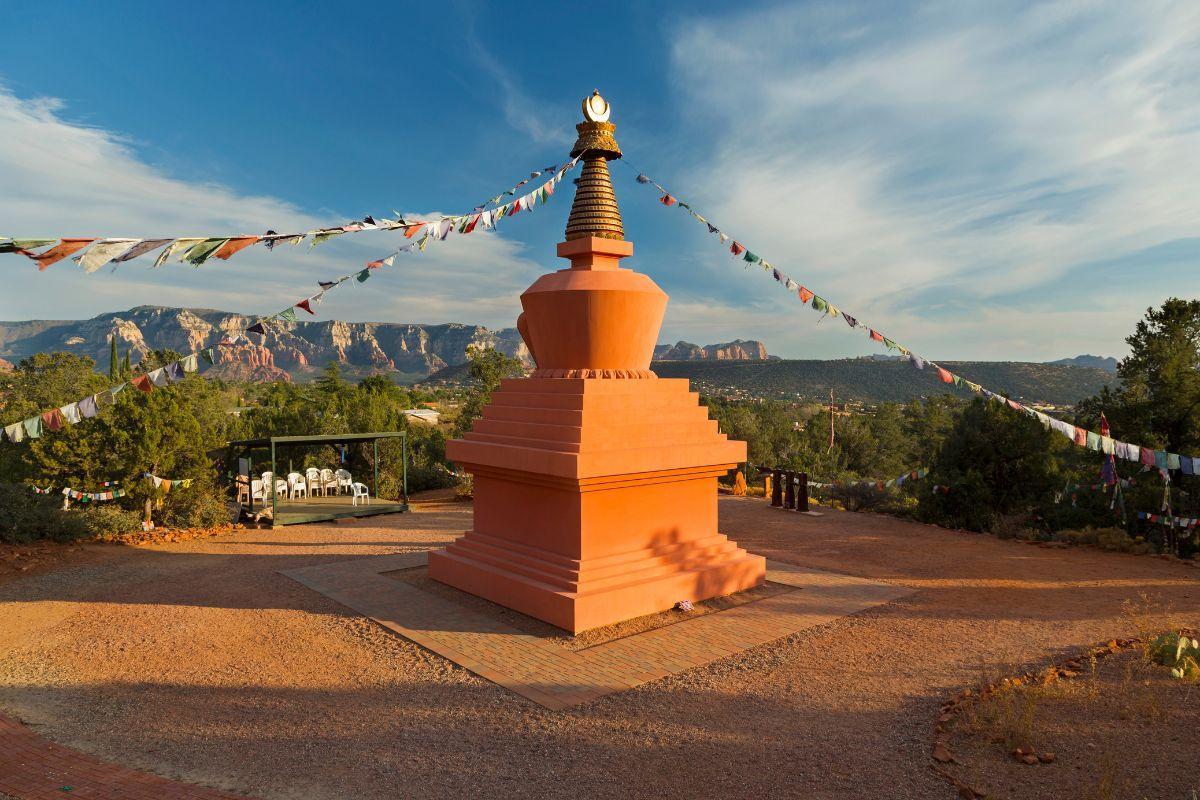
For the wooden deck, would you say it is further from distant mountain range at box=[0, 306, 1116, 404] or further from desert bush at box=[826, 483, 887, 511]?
distant mountain range at box=[0, 306, 1116, 404]

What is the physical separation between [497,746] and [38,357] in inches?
1596

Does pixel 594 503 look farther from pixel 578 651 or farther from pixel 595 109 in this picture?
pixel 595 109

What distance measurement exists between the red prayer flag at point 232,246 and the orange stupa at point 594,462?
131 inches

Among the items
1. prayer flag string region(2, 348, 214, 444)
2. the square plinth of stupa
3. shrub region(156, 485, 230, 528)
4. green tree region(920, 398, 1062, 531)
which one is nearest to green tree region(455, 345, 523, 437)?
shrub region(156, 485, 230, 528)

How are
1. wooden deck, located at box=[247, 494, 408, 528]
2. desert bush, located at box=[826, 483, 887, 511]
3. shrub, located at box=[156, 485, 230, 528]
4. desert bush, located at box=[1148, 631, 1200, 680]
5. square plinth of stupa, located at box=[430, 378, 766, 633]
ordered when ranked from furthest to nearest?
desert bush, located at box=[826, 483, 887, 511], wooden deck, located at box=[247, 494, 408, 528], shrub, located at box=[156, 485, 230, 528], square plinth of stupa, located at box=[430, 378, 766, 633], desert bush, located at box=[1148, 631, 1200, 680]

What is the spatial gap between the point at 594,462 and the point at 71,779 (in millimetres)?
4946

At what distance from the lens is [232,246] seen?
6926 millimetres

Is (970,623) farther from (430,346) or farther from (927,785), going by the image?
(430,346)

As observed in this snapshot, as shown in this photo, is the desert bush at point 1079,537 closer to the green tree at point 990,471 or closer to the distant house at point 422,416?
the green tree at point 990,471

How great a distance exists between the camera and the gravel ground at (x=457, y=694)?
185 inches

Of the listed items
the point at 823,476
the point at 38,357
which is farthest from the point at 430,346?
the point at 823,476

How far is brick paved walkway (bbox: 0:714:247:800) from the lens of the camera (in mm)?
4363

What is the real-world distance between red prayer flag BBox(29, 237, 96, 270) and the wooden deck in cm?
954

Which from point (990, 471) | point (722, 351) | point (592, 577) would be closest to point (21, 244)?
point (592, 577)
